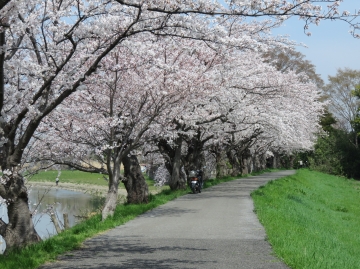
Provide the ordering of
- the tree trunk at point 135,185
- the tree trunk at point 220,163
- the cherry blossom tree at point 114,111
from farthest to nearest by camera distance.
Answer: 1. the tree trunk at point 220,163
2. the tree trunk at point 135,185
3. the cherry blossom tree at point 114,111

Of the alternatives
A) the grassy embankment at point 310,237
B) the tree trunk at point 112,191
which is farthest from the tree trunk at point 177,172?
the tree trunk at point 112,191

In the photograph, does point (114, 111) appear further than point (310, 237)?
Yes

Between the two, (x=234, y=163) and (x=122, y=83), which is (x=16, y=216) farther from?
(x=234, y=163)

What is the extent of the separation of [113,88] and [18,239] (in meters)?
5.91

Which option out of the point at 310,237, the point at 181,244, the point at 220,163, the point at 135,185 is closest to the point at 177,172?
the point at 135,185

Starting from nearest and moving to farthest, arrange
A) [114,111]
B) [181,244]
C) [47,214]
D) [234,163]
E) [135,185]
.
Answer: [181,244], [114,111], [135,185], [47,214], [234,163]

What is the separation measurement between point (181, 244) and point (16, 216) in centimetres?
355

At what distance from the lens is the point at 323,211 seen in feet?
68.3

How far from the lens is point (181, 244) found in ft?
33.1

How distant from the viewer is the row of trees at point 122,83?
8867 mm

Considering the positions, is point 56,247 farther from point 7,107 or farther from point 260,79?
point 260,79

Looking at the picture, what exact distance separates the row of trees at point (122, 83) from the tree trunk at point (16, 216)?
23 millimetres

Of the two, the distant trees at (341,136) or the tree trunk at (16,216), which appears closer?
the tree trunk at (16,216)

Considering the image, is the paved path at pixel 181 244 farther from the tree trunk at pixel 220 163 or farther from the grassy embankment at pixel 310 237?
the tree trunk at pixel 220 163
